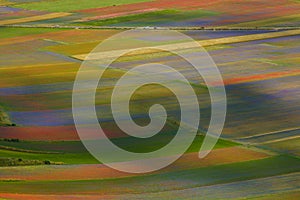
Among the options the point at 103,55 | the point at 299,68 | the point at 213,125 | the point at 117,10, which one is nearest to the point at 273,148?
the point at 213,125

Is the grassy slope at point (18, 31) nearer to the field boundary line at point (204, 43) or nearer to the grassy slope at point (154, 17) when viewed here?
the grassy slope at point (154, 17)

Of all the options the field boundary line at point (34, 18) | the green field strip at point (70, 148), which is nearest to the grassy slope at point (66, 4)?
the field boundary line at point (34, 18)

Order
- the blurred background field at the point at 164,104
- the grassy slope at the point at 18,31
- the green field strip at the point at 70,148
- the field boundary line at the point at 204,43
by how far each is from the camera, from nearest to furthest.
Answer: the blurred background field at the point at 164,104, the green field strip at the point at 70,148, the field boundary line at the point at 204,43, the grassy slope at the point at 18,31

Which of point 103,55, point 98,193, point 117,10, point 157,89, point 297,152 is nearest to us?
point 98,193

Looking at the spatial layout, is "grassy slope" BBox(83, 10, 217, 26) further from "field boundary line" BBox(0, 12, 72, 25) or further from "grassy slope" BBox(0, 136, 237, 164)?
"grassy slope" BBox(0, 136, 237, 164)

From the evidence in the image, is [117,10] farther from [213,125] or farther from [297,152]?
[297,152]

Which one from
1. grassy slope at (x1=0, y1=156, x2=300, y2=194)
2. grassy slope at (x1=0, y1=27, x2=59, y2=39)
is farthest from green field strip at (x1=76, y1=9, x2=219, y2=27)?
grassy slope at (x1=0, y1=156, x2=300, y2=194)
